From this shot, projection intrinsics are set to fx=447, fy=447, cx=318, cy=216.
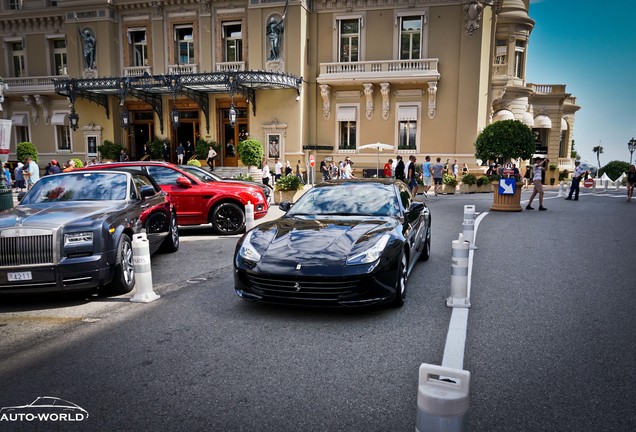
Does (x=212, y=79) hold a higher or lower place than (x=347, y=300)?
higher

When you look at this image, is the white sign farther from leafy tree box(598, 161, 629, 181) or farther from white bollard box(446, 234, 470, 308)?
leafy tree box(598, 161, 629, 181)

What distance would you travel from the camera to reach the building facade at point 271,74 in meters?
27.1

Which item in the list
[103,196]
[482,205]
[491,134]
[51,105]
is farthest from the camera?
[51,105]

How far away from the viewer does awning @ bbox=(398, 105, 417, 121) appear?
28031 mm

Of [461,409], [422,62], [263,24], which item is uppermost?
[263,24]

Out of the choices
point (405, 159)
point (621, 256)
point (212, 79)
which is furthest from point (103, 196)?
point (405, 159)

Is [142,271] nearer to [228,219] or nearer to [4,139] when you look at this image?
[228,219]

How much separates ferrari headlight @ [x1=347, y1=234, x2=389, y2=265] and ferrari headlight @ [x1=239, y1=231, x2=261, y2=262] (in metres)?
1.09

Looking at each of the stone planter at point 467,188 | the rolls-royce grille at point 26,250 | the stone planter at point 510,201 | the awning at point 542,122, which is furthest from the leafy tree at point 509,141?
the awning at point 542,122

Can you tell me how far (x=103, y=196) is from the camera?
282 inches

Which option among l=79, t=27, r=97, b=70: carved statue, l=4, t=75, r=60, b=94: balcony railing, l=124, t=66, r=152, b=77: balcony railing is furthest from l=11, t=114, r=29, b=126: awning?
l=124, t=66, r=152, b=77: balcony railing

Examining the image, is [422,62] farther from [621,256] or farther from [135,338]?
[135,338]

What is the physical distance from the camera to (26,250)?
542 cm

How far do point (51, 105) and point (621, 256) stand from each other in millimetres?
35789
